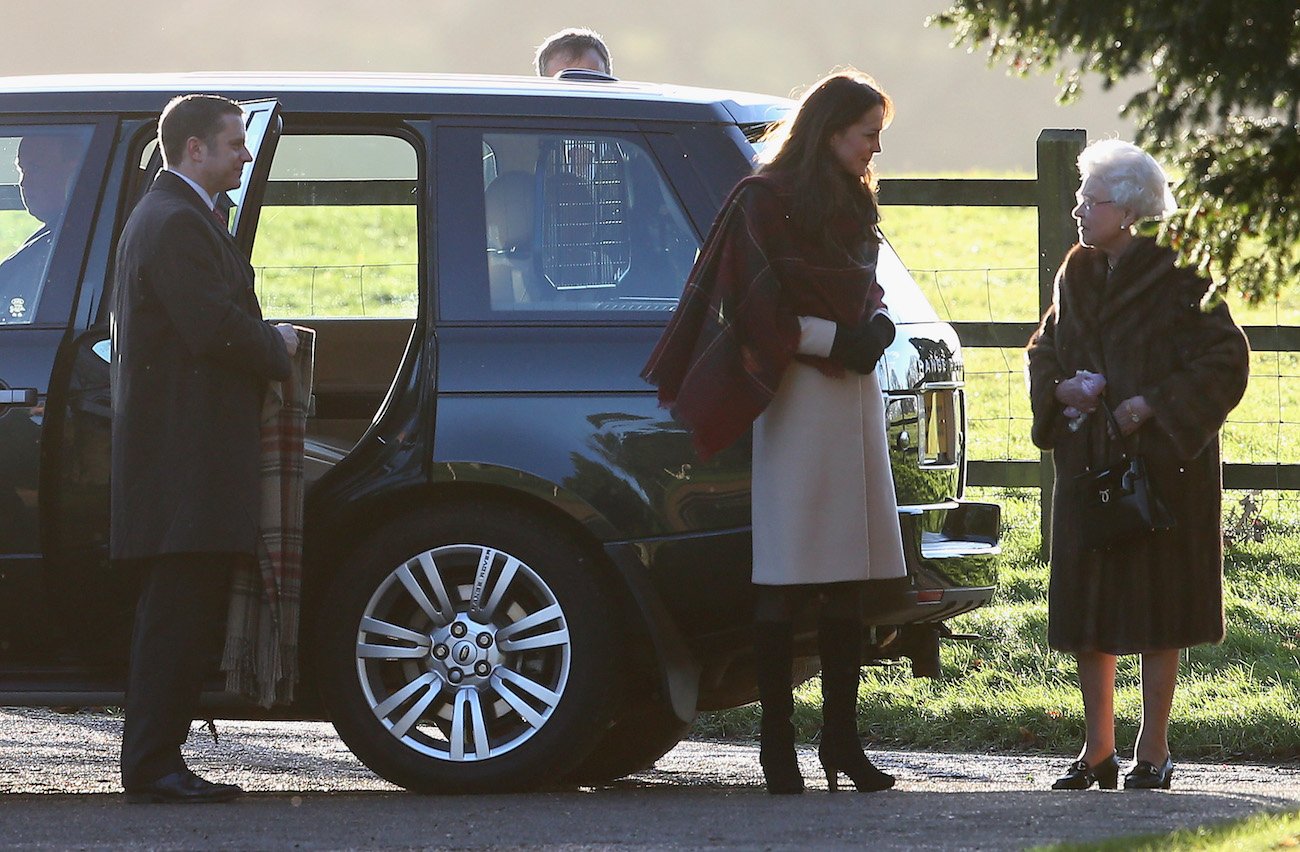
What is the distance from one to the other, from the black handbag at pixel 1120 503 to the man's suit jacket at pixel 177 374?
228 centimetres

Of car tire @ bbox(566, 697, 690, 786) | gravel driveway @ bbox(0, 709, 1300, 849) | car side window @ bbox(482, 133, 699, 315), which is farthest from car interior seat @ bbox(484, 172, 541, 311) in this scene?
car tire @ bbox(566, 697, 690, 786)

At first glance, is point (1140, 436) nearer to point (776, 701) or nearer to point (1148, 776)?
point (1148, 776)

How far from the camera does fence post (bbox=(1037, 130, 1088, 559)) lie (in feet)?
31.2

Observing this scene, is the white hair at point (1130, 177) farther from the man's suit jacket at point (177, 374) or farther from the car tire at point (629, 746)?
the man's suit jacket at point (177, 374)

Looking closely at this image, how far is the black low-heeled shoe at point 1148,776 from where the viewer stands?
6227 millimetres

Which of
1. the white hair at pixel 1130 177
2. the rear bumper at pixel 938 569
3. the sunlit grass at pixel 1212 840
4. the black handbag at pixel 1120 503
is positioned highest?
the white hair at pixel 1130 177

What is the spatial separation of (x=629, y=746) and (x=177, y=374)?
1.88m

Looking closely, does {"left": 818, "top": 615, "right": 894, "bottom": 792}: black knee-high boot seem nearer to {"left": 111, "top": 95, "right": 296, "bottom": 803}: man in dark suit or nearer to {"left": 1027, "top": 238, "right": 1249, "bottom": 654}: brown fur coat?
{"left": 1027, "top": 238, "right": 1249, "bottom": 654}: brown fur coat

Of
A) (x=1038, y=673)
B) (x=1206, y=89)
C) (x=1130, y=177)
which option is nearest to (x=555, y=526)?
(x=1130, y=177)

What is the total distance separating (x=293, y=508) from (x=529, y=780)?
37.5 inches

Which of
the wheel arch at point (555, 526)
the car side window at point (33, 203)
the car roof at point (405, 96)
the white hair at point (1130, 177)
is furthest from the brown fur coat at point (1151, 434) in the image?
the car side window at point (33, 203)

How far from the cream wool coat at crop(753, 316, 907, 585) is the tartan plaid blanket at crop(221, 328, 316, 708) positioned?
4.00ft

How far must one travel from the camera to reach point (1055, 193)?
952 cm

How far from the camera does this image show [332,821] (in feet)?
18.3
